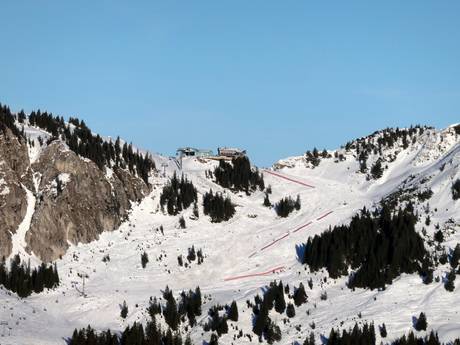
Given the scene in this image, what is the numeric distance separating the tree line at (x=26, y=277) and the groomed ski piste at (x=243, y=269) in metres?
1.06

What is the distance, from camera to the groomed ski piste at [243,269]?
62500 millimetres

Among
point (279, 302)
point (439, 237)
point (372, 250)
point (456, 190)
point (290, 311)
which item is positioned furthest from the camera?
point (456, 190)

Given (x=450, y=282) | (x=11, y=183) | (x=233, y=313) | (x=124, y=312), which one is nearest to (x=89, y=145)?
(x=11, y=183)

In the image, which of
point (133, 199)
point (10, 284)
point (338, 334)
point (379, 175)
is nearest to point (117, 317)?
point (10, 284)

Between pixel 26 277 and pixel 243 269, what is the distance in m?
22.5

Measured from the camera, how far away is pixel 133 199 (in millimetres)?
91125

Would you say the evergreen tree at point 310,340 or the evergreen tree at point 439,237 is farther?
the evergreen tree at point 439,237

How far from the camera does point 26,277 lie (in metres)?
70.0

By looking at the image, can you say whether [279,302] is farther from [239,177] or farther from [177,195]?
[239,177]

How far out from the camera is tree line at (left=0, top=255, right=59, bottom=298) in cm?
6852

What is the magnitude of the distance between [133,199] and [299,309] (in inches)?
1252

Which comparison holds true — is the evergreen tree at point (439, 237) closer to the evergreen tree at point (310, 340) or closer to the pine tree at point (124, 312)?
the evergreen tree at point (310, 340)

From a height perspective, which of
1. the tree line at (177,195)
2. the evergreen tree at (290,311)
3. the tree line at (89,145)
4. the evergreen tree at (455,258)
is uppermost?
the tree line at (89,145)

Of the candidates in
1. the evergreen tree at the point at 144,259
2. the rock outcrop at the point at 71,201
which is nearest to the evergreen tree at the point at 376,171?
the rock outcrop at the point at 71,201
